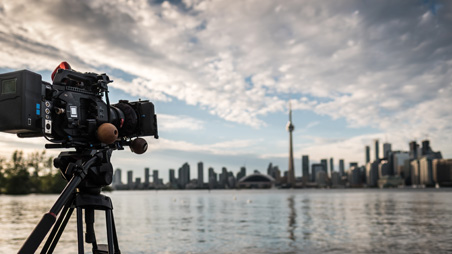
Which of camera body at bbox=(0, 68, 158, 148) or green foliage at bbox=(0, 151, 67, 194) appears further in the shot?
green foliage at bbox=(0, 151, 67, 194)

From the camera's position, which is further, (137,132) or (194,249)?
(194,249)

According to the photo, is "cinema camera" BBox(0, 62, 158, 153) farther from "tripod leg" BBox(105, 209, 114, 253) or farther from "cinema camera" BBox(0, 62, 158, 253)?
"tripod leg" BBox(105, 209, 114, 253)

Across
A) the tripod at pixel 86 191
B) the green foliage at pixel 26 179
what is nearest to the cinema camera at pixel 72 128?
the tripod at pixel 86 191

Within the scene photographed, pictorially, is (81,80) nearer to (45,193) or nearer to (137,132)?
(137,132)

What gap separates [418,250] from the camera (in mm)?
14406

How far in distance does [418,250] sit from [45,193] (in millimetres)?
114047

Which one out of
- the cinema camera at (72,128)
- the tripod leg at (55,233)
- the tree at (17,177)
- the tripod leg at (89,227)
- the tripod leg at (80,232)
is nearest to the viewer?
the cinema camera at (72,128)

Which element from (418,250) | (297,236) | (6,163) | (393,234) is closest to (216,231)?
(297,236)

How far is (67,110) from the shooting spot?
3.28 meters

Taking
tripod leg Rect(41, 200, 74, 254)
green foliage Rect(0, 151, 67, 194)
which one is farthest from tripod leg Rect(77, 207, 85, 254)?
green foliage Rect(0, 151, 67, 194)

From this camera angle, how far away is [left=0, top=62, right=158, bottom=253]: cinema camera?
2.97m

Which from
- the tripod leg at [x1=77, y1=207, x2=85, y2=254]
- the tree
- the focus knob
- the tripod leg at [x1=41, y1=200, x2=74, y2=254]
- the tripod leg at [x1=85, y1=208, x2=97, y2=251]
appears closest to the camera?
the tripod leg at [x1=77, y1=207, x2=85, y2=254]

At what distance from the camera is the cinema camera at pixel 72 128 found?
2973mm

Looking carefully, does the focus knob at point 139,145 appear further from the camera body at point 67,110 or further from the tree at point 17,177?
the tree at point 17,177
